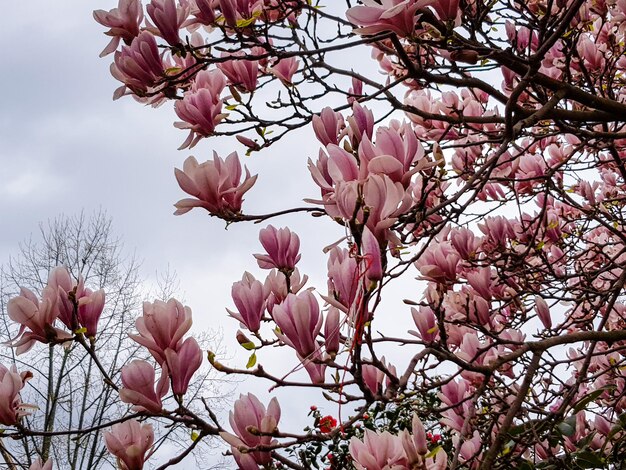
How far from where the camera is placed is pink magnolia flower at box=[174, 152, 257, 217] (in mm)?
1283

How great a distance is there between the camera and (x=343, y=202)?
842 mm

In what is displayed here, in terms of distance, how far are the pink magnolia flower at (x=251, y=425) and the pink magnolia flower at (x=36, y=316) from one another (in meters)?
0.46

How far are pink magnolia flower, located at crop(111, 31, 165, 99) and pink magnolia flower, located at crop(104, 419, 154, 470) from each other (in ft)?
3.02

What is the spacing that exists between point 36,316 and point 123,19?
33.7 inches

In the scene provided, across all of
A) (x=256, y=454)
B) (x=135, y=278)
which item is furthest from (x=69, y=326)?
(x=135, y=278)

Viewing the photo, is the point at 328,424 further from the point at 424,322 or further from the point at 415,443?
the point at 415,443

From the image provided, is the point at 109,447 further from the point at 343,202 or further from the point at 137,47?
the point at 137,47

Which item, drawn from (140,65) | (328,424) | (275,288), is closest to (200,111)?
(140,65)

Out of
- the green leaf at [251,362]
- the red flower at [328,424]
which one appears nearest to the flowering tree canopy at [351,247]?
the green leaf at [251,362]

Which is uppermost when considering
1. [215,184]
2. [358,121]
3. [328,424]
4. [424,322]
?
[328,424]

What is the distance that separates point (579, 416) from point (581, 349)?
2.23 feet

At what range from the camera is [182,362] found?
1.09 meters

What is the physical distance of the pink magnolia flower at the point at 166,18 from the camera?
1.53 m

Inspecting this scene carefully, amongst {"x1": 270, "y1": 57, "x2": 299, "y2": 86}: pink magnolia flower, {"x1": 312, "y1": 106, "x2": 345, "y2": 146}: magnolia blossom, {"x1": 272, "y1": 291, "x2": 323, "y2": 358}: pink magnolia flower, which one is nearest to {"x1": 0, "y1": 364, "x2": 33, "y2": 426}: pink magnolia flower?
{"x1": 272, "y1": 291, "x2": 323, "y2": 358}: pink magnolia flower
